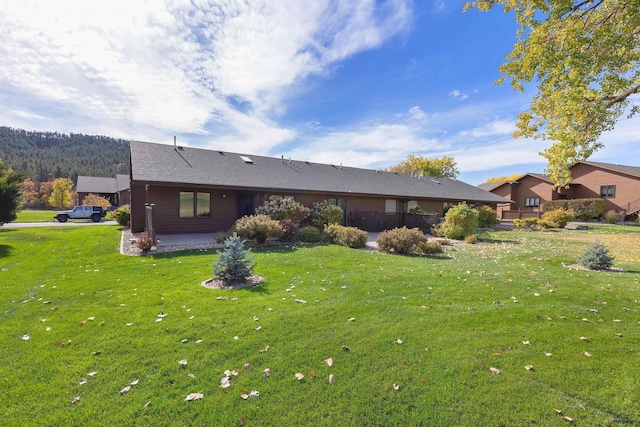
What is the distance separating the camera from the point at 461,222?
14.5 metres

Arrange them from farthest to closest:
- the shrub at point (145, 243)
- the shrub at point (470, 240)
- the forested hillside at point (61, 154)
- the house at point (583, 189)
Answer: the forested hillside at point (61, 154) → the house at point (583, 189) → the shrub at point (470, 240) → the shrub at point (145, 243)

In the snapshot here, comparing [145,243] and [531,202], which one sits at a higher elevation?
[531,202]

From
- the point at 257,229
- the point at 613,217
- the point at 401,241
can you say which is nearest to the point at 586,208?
the point at 613,217

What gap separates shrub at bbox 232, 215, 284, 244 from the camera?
38.4ft

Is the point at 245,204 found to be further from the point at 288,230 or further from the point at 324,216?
the point at 288,230

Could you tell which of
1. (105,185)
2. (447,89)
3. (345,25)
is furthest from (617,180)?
(105,185)

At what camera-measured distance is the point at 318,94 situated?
1705 centimetres

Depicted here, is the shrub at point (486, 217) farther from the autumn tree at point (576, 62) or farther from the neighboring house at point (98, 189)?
the neighboring house at point (98, 189)

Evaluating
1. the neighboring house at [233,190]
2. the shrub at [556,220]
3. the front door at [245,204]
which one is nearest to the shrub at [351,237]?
the neighboring house at [233,190]

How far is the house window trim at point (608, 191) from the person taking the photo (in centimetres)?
2836

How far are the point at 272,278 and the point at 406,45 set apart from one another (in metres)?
11.4

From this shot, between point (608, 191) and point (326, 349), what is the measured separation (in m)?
37.9

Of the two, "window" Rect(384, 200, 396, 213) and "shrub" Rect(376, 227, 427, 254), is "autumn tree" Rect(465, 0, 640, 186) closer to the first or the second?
"shrub" Rect(376, 227, 427, 254)

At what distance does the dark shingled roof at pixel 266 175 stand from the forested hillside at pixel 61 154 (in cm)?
6222
